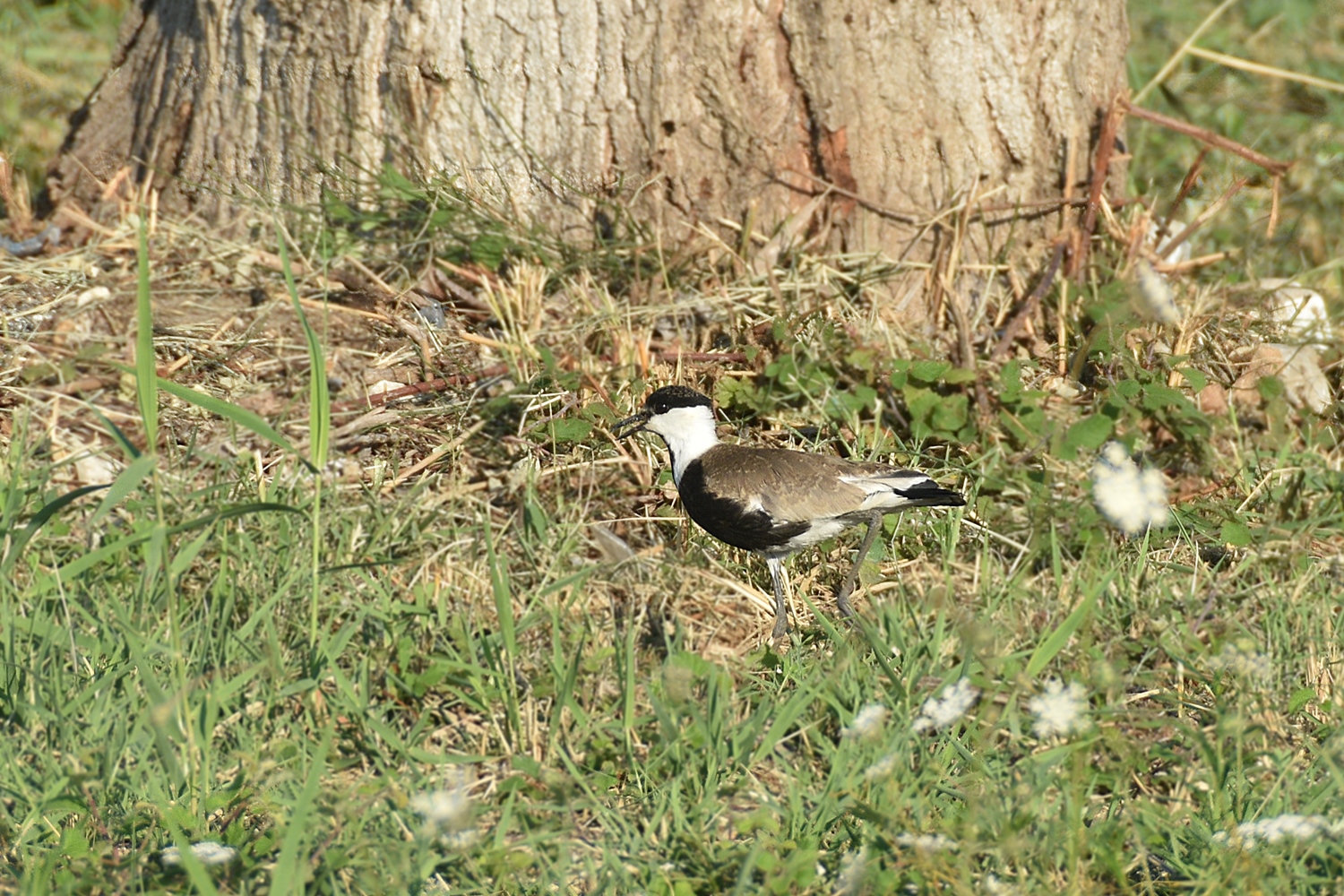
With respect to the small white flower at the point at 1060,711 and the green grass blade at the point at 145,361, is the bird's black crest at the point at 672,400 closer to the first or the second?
the small white flower at the point at 1060,711

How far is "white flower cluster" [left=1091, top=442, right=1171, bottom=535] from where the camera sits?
10.7 ft

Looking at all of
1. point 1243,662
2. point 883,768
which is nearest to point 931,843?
point 883,768

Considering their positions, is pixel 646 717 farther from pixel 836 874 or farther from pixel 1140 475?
pixel 1140 475

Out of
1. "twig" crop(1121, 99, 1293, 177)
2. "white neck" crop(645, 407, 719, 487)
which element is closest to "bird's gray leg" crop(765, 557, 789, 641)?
"white neck" crop(645, 407, 719, 487)

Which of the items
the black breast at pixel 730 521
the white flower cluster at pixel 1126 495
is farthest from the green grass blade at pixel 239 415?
the white flower cluster at pixel 1126 495

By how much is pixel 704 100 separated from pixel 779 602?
1904mm

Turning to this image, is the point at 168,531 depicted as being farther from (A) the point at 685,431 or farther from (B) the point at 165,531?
(A) the point at 685,431

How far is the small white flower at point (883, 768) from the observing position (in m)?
2.70

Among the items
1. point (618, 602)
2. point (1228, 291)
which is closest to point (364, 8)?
point (618, 602)

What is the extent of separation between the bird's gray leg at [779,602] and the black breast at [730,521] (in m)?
0.06

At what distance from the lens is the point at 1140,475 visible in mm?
3660

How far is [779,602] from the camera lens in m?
3.55

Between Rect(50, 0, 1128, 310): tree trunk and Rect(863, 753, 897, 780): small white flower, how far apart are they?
7.90ft

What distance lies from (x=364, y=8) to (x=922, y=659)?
301 centimetres
